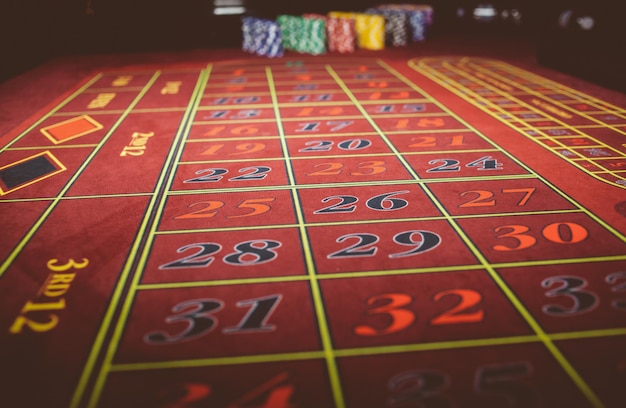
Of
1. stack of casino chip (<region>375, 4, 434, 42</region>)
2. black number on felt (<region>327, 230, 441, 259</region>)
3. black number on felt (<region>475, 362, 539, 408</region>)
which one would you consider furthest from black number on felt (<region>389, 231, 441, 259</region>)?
stack of casino chip (<region>375, 4, 434, 42</region>)

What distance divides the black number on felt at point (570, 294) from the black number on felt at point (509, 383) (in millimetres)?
420

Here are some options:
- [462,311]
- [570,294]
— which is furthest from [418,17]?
[462,311]

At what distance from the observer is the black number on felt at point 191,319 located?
6.72ft

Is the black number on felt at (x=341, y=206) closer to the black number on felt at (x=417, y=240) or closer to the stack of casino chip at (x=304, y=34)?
the black number on felt at (x=417, y=240)

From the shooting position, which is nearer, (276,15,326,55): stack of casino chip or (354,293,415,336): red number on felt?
(354,293,415,336): red number on felt

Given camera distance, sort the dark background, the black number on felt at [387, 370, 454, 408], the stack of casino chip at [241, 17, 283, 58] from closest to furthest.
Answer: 1. the black number on felt at [387, 370, 454, 408]
2. the dark background
3. the stack of casino chip at [241, 17, 283, 58]

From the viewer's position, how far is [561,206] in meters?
3.10

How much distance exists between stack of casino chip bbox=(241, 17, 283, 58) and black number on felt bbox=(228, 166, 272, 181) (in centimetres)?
496

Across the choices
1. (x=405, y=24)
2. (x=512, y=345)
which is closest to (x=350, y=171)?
(x=512, y=345)

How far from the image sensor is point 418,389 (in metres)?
1.80

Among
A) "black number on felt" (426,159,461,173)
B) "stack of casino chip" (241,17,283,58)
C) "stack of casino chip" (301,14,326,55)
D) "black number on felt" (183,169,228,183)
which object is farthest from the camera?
"stack of casino chip" (301,14,326,55)

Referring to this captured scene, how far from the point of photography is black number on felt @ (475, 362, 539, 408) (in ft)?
5.79

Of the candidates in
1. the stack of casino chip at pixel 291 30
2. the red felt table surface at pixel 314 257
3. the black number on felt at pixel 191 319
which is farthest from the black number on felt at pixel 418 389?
the stack of casino chip at pixel 291 30

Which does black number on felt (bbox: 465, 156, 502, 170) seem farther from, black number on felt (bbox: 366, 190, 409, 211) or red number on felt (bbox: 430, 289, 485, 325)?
red number on felt (bbox: 430, 289, 485, 325)
